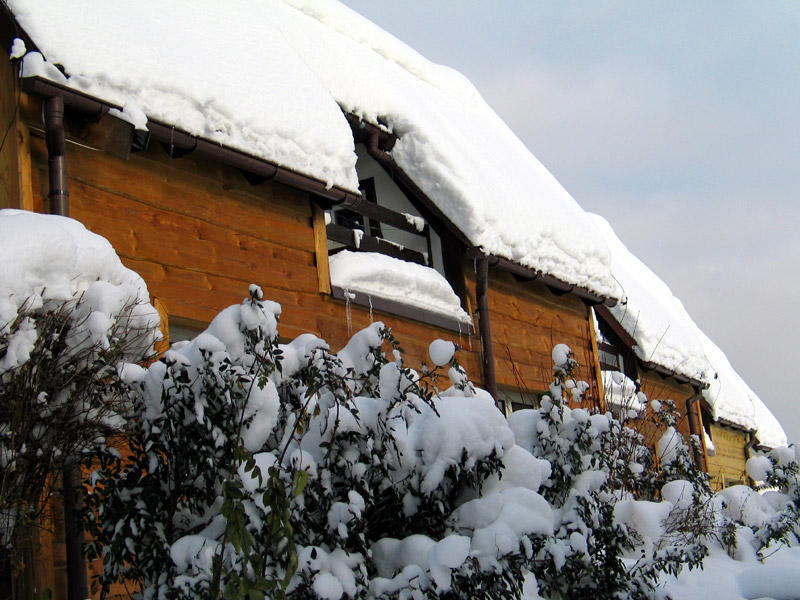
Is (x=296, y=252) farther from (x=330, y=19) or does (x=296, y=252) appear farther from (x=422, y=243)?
(x=330, y=19)

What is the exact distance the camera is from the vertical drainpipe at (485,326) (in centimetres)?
895

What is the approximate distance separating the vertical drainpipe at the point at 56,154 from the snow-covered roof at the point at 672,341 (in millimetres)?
9123

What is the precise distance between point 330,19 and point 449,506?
8469mm

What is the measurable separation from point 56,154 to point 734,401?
660 inches

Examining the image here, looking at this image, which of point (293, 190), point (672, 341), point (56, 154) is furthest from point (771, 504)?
point (56, 154)

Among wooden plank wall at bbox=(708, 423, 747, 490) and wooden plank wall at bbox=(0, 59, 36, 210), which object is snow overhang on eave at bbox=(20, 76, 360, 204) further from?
wooden plank wall at bbox=(708, 423, 747, 490)

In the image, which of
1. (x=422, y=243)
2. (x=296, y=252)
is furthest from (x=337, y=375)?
(x=422, y=243)

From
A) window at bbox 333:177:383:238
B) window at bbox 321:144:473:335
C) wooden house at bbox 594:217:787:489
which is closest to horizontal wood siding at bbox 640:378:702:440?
wooden house at bbox 594:217:787:489

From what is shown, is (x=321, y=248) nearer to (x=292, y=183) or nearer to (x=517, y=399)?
(x=292, y=183)

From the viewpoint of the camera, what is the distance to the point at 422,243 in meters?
9.43

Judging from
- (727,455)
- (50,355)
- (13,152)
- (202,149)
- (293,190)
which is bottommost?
(50,355)

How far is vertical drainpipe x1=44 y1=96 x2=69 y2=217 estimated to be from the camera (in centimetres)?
514

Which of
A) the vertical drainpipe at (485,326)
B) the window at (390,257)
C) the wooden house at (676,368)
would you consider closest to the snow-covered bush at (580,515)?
the window at (390,257)

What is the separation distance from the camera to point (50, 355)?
3.64 m
